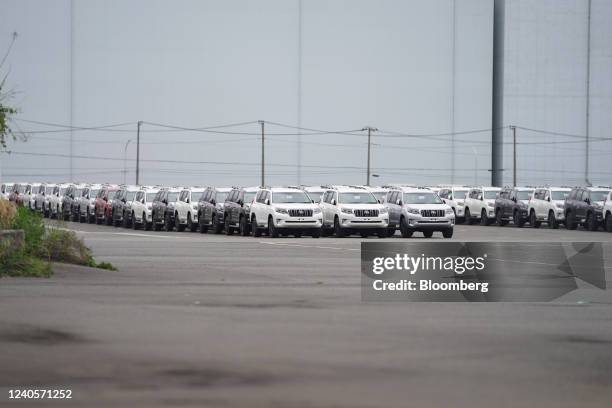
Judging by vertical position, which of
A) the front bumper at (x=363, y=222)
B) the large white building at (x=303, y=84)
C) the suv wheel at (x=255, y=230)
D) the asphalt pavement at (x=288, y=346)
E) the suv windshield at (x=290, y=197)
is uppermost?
the large white building at (x=303, y=84)

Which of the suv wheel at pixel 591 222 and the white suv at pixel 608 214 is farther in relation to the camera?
the suv wheel at pixel 591 222

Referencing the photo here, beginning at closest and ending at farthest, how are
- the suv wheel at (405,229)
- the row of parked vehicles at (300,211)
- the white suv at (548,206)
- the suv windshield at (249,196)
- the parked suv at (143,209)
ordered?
the row of parked vehicles at (300,211) < the suv wheel at (405,229) < the suv windshield at (249,196) < the parked suv at (143,209) < the white suv at (548,206)

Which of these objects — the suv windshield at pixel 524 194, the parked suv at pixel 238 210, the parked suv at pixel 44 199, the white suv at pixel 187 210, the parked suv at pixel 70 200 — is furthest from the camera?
the parked suv at pixel 44 199

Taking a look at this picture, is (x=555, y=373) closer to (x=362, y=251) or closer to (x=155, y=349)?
(x=155, y=349)

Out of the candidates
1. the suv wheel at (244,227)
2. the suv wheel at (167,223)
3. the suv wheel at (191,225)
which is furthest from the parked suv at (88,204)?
the suv wheel at (244,227)

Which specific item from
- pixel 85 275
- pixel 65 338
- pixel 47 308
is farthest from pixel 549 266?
pixel 65 338

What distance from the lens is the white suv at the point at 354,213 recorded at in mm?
46812

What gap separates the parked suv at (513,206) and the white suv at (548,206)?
1.24 feet

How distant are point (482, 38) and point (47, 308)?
87163 mm

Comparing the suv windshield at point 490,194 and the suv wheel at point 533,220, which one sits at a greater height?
the suv windshield at point 490,194

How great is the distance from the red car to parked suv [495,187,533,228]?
1895 cm

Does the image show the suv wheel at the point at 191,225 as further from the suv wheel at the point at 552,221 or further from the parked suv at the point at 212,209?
the suv wheel at the point at 552,221

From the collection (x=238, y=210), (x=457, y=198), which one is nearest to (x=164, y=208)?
(x=238, y=210)

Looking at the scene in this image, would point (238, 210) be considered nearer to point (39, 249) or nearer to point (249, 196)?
point (249, 196)
